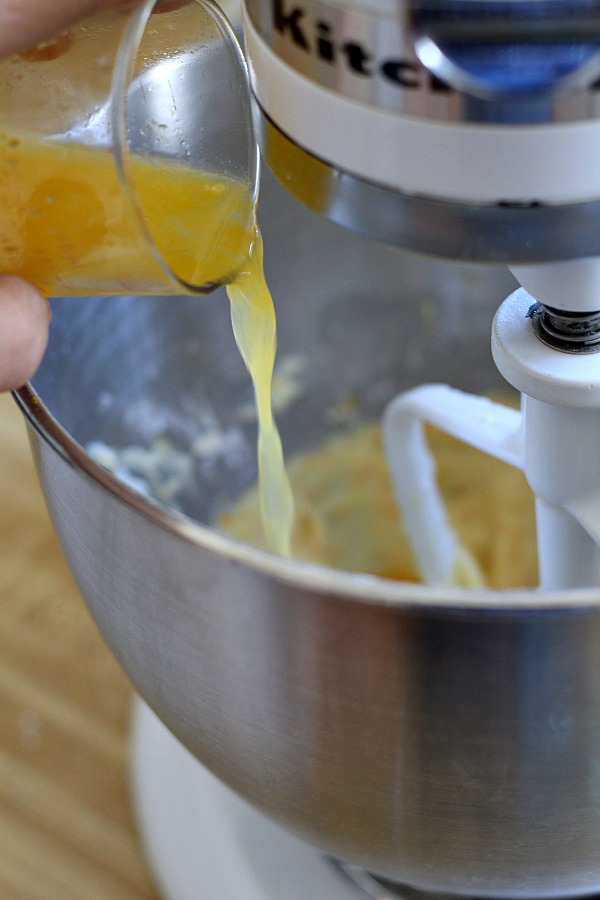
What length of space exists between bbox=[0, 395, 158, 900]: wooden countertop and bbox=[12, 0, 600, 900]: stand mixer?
15cm

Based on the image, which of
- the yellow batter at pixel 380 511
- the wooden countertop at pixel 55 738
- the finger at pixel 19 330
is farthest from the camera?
the yellow batter at pixel 380 511

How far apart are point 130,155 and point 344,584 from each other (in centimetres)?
19

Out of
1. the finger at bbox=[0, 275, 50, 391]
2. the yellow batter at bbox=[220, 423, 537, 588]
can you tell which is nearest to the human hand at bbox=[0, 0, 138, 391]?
the finger at bbox=[0, 275, 50, 391]

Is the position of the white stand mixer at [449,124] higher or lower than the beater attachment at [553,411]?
higher

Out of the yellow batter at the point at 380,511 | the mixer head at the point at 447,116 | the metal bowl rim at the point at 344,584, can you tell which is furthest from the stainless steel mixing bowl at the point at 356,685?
the yellow batter at the point at 380,511

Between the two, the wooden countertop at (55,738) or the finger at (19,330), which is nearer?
the finger at (19,330)

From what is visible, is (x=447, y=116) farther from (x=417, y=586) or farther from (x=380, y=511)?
(x=380, y=511)

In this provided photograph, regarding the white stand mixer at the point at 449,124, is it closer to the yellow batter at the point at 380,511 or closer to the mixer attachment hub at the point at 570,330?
the mixer attachment hub at the point at 570,330

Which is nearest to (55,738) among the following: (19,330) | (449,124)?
(19,330)

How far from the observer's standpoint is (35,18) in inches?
17.0

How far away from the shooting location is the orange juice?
1.31 feet

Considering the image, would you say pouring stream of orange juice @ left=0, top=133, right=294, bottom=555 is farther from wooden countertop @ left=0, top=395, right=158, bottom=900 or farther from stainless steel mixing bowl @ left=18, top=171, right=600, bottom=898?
wooden countertop @ left=0, top=395, right=158, bottom=900

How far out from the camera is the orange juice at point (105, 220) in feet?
1.31

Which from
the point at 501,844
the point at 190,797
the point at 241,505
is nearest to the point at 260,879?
the point at 190,797
